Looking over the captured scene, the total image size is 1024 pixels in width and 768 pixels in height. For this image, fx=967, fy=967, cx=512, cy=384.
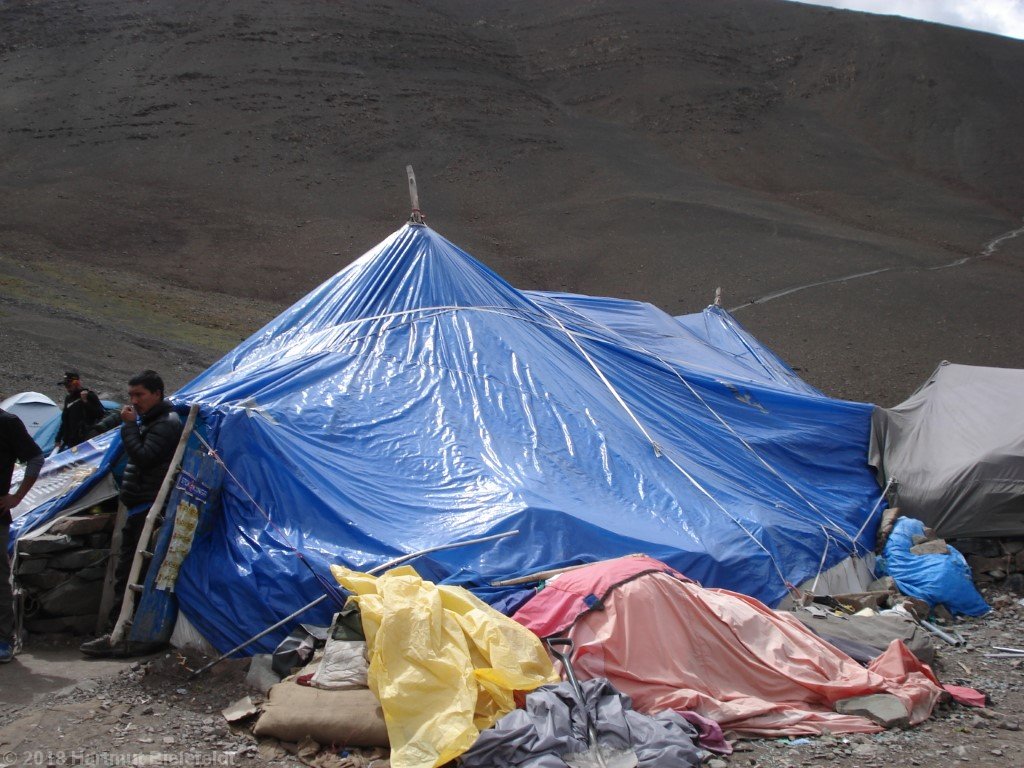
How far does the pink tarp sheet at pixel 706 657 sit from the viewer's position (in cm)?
477

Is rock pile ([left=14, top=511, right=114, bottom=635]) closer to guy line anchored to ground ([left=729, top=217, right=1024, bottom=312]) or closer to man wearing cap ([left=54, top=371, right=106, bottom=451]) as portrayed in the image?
man wearing cap ([left=54, top=371, right=106, bottom=451])

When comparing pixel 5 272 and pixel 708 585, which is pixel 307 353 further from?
pixel 5 272

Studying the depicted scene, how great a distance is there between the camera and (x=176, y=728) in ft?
14.6

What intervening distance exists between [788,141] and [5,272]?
3564cm

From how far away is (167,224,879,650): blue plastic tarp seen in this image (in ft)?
18.8

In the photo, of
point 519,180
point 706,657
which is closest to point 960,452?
point 706,657

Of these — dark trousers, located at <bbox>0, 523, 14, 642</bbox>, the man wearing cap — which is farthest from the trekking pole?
the man wearing cap

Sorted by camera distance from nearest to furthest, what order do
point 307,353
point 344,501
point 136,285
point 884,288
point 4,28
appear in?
point 344,501 < point 307,353 < point 136,285 < point 884,288 < point 4,28

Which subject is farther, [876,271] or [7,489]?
[876,271]

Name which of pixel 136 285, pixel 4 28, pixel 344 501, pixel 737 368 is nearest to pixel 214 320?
pixel 136 285

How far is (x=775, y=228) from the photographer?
112 ft

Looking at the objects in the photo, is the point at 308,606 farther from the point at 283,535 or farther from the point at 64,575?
the point at 64,575

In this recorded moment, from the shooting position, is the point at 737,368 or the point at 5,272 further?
the point at 5,272

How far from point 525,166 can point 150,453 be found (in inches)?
1434
